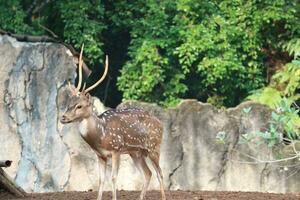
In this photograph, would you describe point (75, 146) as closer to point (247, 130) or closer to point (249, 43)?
point (247, 130)

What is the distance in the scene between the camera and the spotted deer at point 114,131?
876cm

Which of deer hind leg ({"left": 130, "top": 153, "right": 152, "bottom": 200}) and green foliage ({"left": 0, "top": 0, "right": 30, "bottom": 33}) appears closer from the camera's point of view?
deer hind leg ({"left": 130, "top": 153, "right": 152, "bottom": 200})

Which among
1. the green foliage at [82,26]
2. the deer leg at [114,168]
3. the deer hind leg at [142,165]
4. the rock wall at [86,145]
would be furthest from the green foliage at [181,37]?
the deer leg at [114,168]

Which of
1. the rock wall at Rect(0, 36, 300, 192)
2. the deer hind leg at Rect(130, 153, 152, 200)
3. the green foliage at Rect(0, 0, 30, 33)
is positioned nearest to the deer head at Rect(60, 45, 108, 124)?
the deer hind leg at Rect(130, 153, 152, 200)

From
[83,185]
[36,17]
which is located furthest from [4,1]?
[83,185]

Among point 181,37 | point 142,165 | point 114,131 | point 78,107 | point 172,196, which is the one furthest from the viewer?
point 181,37

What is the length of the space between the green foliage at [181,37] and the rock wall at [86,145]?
2031 mm

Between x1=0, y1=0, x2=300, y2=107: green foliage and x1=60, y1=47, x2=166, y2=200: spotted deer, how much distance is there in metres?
4.50

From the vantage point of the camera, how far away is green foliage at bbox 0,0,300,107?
1388 centimetres

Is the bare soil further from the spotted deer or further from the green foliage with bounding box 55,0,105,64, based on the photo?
the green foliage with bounding box 55,0,105,64

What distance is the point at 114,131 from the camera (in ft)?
29.5

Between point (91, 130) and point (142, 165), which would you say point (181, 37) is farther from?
point (91, 130)

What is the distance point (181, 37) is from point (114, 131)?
5.20 metres

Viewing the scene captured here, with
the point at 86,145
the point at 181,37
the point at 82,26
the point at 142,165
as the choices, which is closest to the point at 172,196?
the point at 142,165
